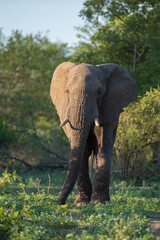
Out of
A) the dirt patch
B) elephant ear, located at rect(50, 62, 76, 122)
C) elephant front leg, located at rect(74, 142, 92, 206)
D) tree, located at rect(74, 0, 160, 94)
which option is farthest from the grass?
tree, located at rect(74, 0, 160, 94)

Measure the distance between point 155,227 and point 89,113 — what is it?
2308 mm

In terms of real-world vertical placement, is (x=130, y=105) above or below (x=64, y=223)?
above

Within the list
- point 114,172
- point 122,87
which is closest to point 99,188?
point 122,87

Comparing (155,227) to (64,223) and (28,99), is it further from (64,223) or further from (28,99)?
(28,99)

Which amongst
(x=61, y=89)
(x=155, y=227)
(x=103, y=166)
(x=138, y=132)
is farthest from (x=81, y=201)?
(x=138, y=132)

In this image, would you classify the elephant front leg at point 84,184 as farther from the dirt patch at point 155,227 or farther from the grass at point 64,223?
the dirt patch at point 155,227

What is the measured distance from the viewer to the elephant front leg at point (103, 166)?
286 inches

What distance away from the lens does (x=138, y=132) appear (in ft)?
38.7

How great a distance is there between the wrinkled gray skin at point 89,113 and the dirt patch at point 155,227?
4.99ft

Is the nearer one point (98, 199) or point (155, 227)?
point (155, 227)

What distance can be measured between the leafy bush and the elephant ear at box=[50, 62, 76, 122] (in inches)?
165

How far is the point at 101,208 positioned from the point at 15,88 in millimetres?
22163

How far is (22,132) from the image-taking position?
17.1m

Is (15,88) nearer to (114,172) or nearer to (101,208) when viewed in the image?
(114,172)
